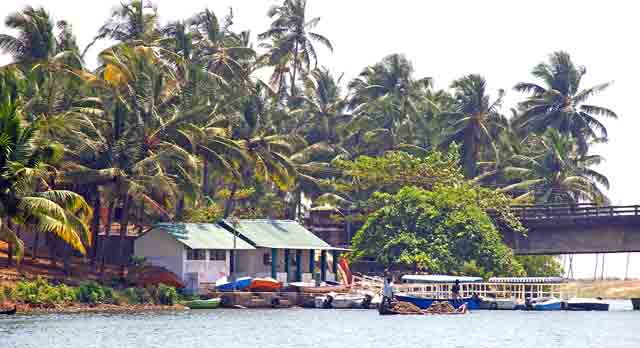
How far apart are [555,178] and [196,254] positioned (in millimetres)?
32418

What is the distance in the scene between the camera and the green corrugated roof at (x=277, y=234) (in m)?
84.2

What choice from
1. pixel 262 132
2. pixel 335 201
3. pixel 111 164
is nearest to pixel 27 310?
pixel 111 164

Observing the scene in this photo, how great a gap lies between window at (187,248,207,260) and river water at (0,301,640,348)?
8.20m

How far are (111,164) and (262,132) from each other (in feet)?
65.6

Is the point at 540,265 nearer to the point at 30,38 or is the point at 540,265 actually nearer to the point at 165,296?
the point at 165,296

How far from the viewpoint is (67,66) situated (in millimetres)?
78438

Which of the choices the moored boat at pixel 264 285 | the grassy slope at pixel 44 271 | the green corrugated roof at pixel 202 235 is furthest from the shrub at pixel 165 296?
the moored boat at pixel 264 285

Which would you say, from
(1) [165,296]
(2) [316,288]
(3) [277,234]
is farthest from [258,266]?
(1) [165,296]

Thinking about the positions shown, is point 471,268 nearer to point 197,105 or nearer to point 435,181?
point 435,181

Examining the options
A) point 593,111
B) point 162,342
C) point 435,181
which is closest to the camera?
point 162,342

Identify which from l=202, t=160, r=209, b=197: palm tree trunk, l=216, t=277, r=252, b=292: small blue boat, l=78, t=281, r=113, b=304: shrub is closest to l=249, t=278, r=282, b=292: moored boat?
Answer: l=216, t=277, r=252, b=292: small blue boat

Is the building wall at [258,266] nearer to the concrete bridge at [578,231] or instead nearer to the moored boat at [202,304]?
the moored boat at [202,304]

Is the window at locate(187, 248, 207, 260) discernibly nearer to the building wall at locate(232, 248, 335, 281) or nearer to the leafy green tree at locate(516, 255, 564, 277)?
A: the building wall at locate(232, 248, 335, 281)

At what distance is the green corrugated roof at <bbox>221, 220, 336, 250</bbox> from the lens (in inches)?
3314
